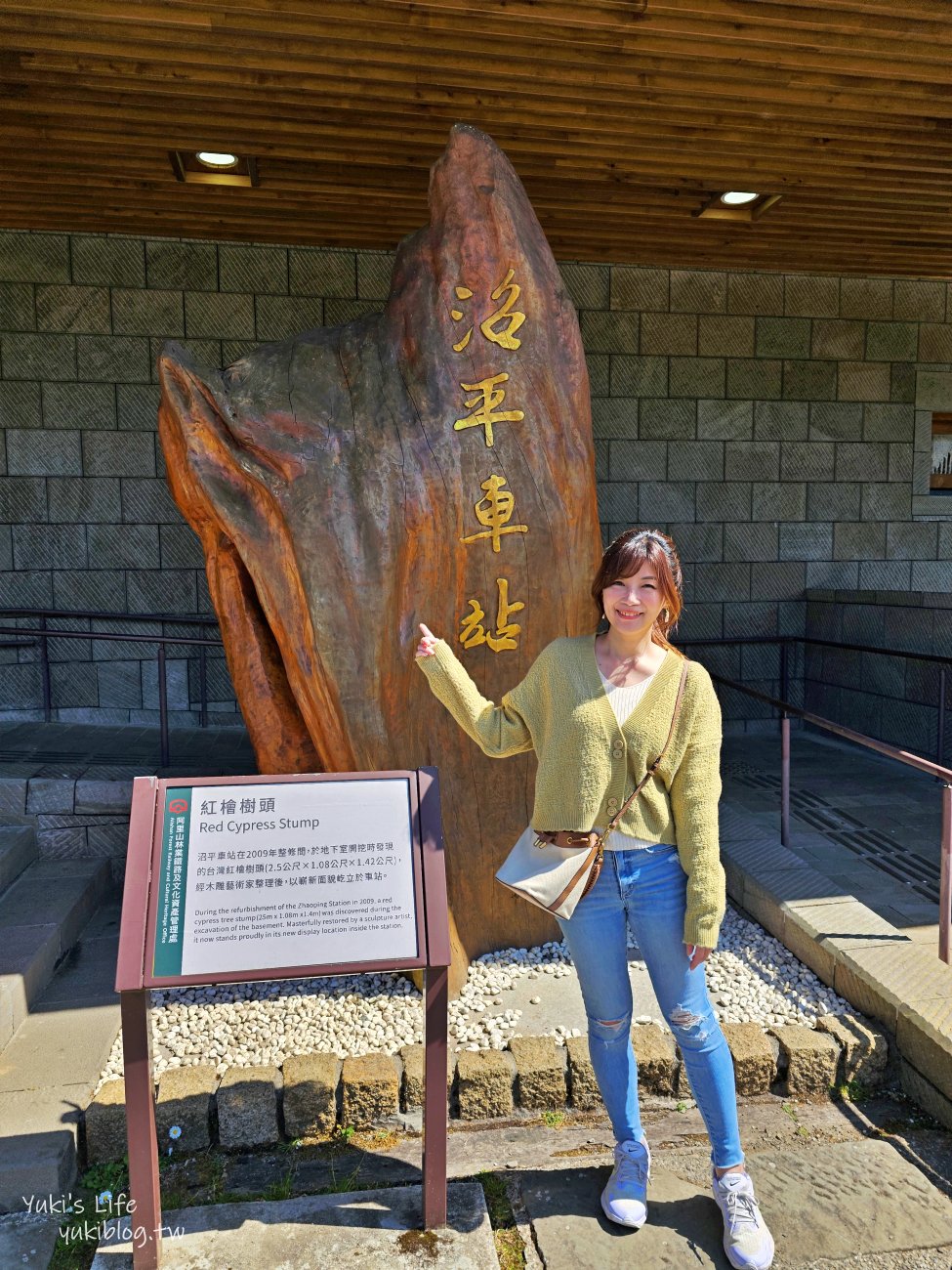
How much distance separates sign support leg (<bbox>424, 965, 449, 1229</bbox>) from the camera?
2184 mm

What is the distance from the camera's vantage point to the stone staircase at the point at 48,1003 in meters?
2.49

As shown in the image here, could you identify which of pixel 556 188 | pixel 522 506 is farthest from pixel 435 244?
pixel 556 188

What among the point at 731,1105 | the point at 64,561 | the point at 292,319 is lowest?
the point at 731,1105

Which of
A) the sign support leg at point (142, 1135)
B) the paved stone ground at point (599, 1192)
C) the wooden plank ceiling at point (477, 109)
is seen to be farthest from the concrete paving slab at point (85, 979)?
the wooden plank ceiling at point (477, 109)

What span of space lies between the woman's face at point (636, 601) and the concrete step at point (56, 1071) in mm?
2175

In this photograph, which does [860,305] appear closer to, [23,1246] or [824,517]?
[824,517]

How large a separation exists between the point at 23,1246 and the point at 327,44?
4.62 meters

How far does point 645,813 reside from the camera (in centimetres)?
206

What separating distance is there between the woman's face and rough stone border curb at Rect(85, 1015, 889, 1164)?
1546mm

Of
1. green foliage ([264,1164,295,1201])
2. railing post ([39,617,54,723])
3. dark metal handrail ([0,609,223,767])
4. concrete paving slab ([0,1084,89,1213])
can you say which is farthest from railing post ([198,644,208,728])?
green foliage ([264,1164,295,1201])

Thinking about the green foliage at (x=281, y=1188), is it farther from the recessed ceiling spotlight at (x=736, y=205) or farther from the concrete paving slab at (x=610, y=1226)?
the recessed ceiling spotlight at (x=736, y=205)

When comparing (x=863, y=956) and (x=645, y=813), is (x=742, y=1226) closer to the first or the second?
(x=645, y=813)

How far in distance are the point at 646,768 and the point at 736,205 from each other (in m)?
5.11

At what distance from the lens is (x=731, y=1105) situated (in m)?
2.14
